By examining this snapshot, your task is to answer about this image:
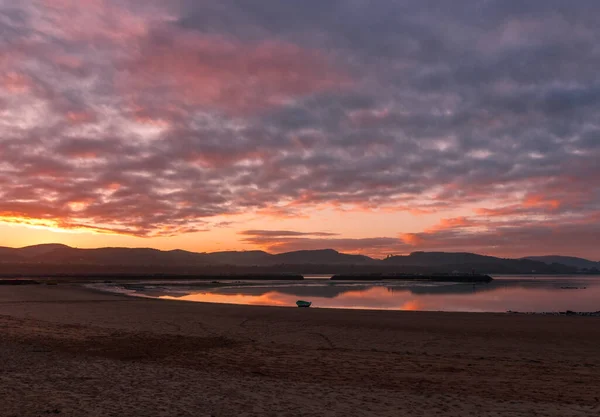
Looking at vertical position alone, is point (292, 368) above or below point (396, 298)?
above

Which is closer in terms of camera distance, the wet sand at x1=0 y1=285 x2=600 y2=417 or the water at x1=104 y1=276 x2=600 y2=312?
the wet sand at x1=0 y1=285 x2=600 y2=417

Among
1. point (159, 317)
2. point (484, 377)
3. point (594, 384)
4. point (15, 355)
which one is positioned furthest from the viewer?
point (159, 317)

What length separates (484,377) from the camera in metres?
14.8

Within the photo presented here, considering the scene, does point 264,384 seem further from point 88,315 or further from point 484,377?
point 88,315

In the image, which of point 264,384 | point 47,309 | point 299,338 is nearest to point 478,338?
point 299,338

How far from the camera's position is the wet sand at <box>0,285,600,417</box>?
10891mm

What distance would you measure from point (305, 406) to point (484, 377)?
22.9 ft

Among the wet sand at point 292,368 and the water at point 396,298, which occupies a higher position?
the wet sand at point 292,368

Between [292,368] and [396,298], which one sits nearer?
[292,368]

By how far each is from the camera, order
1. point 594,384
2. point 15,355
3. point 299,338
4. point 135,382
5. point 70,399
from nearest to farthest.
→ point 70,399 < point 135,382 < point 594,384 < point 15,355 < point 299,338

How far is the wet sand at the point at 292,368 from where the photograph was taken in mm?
10891

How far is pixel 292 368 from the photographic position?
15688 mm

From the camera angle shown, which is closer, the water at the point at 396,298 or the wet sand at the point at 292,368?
the wet sand at the point at 292,368

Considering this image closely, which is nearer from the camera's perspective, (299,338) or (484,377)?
(484,377)
